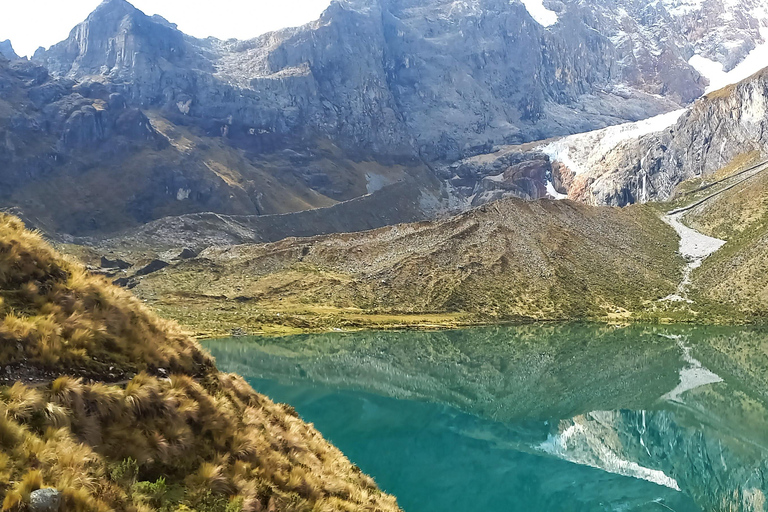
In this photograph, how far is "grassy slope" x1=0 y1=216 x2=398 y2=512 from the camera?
404 inches

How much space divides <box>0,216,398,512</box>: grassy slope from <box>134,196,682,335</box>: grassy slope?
9358cm

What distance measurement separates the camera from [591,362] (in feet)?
267

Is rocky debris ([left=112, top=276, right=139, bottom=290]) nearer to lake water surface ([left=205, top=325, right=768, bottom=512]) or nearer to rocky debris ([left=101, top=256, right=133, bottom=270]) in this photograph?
rocky debris ([left=101, top=256, right=133, bottom=270])

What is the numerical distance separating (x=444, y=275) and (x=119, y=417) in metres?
135

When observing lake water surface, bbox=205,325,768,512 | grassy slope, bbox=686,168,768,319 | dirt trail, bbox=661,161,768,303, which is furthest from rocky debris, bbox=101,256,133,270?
grassy slope, bbox=686,168,768,319

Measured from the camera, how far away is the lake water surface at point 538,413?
127 feet

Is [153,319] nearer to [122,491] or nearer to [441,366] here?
[122,491]

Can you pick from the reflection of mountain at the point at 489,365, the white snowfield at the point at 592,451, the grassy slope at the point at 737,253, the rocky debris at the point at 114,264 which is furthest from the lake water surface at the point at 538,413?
the rocky debris at the point at 114,264

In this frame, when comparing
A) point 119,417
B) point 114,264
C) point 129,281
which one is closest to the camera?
point 119,417

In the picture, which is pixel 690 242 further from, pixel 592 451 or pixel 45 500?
pixel 45 500

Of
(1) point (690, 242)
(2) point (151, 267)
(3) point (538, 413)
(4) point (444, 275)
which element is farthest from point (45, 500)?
(1) point (690, 242)

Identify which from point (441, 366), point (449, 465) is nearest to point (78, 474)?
point (449, 465)

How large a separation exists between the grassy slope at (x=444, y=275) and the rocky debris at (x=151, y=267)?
18.2 feet

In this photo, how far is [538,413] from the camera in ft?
191
